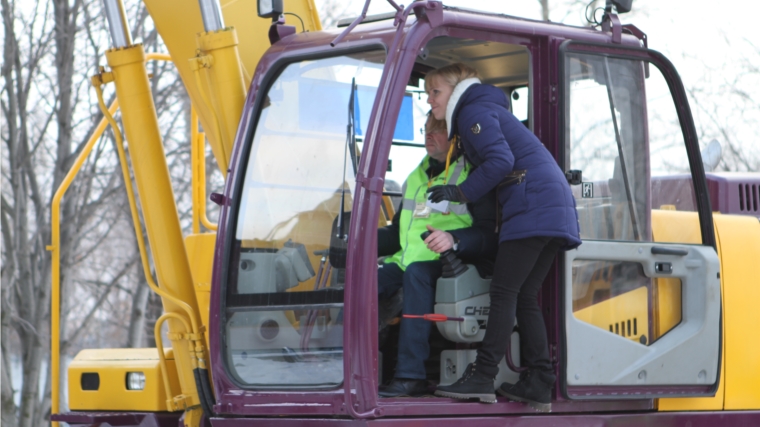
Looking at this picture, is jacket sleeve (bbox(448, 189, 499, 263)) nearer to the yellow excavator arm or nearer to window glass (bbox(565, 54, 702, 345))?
window glass (bbox(565, 54, 702, 345))

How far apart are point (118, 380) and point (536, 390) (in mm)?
2024

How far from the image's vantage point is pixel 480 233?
417cm

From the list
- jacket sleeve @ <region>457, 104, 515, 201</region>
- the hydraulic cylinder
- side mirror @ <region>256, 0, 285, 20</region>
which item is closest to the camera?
jacket sleeve @ <region>457, 104, 515, 201</region>

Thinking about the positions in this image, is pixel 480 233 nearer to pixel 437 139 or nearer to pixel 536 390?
pixel 437 139

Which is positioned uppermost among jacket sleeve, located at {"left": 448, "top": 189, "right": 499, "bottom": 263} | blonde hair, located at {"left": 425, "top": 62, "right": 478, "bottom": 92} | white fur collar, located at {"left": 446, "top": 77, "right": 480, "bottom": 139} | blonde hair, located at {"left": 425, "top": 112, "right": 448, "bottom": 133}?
blonde hair, located at {"left": 425, "top": 62, "right": 478, "bottom": 92}

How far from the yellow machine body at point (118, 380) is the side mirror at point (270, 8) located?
5.36ft

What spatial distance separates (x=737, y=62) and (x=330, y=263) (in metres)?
13.0

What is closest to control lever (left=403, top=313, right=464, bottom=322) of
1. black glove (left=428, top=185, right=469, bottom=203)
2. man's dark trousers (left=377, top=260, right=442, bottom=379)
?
man's dark trousers (left=377, top=260, right=442, bottom=379)

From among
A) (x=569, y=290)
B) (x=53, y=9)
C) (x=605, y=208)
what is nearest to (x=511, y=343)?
(x=569, y=290)

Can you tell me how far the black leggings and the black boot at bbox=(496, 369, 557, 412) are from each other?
0.12ft

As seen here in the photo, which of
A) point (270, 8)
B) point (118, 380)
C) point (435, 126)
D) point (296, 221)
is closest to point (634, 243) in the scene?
point (435, 126)

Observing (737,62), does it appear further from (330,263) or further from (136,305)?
(330,263)

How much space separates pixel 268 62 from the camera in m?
4.36

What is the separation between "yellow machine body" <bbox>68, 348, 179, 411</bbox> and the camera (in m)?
4.67
